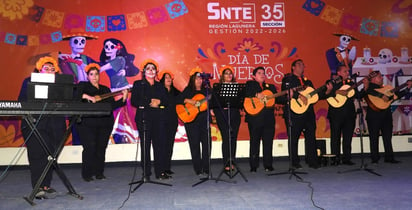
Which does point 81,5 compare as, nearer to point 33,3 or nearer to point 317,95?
point 33,3

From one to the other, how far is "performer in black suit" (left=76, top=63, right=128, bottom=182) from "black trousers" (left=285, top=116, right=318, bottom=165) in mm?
3057

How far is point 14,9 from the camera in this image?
726 centimetres

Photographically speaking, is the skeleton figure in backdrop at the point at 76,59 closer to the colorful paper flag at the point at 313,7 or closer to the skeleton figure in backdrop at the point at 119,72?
the skeleton figure in backdrop at the point at 119,72

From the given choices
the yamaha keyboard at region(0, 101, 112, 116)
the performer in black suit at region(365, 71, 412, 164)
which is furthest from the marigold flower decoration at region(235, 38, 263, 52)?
the yamaha keyboard at region(0, 101, 112, 116)

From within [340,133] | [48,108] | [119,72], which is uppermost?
[119,72]

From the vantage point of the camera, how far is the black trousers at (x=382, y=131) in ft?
22.9

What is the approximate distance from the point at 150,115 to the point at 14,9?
168 inches

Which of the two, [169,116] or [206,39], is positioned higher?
[206,39]

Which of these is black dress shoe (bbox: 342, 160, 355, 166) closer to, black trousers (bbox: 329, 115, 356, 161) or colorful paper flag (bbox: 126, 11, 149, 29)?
black trousers (bbox: 329, 115, 356, 161)

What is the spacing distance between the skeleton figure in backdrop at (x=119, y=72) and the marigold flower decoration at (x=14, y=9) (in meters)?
1.78

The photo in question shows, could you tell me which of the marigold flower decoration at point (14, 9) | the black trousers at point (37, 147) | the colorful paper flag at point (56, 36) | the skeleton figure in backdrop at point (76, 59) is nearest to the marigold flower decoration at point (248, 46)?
the skeleton figure in backdrop at point (76, 59)

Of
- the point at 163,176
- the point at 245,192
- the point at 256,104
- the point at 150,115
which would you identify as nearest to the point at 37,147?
the point at 150,115

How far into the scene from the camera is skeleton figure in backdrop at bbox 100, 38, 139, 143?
7312 mm

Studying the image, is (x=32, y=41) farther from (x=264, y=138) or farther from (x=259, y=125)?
(x=264, y=138)
